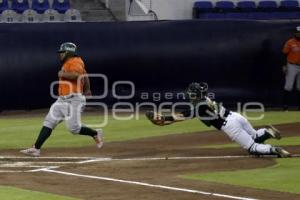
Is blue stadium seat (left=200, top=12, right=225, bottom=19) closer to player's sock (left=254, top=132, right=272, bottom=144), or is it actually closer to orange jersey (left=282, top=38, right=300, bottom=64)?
orange jersey (left=282, top=38, right=300, bottom=64)

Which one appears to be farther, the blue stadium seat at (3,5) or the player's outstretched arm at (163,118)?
the blue stadium seat at (3,5)

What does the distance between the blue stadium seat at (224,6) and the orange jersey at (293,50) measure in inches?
379

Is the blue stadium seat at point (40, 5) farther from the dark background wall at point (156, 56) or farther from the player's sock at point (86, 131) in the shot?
the player's sock at point (86, 131)

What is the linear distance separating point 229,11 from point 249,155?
18183mm

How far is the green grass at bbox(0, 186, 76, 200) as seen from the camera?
9828mm

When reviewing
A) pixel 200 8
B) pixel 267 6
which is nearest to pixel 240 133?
pixel 200 8

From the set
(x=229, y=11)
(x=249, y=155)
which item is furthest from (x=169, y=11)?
(x=249, y=155)

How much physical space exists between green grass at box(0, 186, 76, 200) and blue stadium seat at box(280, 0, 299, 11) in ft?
73.5

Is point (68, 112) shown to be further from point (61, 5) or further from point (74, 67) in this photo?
point (61, 5)

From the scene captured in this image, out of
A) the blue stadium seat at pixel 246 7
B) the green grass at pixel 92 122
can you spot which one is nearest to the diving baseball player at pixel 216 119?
the green grass at pixel 92 122

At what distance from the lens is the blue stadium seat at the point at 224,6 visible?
1219 inches

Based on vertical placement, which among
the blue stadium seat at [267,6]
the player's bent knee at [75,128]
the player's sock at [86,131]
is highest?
the blue stadium seat at [267,6]

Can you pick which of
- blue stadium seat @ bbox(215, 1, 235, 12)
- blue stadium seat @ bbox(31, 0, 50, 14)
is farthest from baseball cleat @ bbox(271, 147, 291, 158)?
blue stadium seat @ bbox(215, 1, 235, 12)

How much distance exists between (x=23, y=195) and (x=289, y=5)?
22.9 meters
